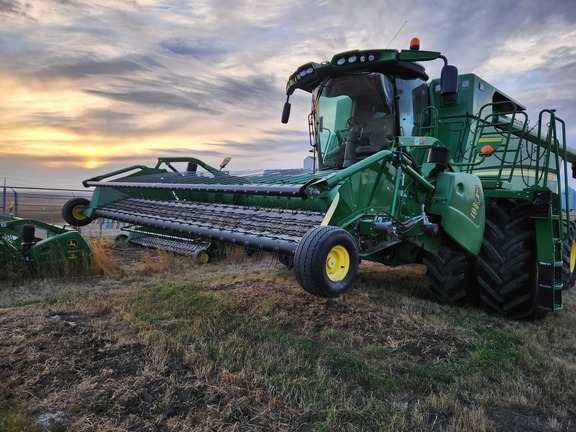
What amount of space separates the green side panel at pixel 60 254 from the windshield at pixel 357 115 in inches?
132

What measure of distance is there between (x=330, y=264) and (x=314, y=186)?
2.05ft

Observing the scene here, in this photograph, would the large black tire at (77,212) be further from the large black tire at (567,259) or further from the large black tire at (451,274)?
the large black tire at (567,259)

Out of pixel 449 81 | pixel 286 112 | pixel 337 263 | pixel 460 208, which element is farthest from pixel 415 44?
pixel 337 263

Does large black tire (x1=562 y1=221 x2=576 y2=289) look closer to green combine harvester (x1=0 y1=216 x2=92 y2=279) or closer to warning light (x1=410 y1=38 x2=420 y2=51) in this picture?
warning light (x1=410 y1=38 x2=420 y2=51)

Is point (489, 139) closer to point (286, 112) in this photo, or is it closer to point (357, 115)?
point (357, 115)

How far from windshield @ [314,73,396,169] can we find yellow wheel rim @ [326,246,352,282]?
7.12 ft

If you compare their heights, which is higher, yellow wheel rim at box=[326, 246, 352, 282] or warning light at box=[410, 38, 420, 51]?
warning light at box=[410, 38, 420, 51]

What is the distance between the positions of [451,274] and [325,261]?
2.47 m

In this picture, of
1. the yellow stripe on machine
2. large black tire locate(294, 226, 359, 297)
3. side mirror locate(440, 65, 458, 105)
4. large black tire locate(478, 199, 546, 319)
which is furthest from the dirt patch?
the yellow stripe on machine

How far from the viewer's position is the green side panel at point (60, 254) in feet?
17.0

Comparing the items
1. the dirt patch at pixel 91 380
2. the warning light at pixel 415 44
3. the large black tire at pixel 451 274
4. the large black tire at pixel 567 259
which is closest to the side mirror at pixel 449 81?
the warning light at pixel 415 44

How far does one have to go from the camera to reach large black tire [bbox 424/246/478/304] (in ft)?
15.0

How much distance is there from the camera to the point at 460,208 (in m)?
4.22

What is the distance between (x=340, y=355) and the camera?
9.77 ft
